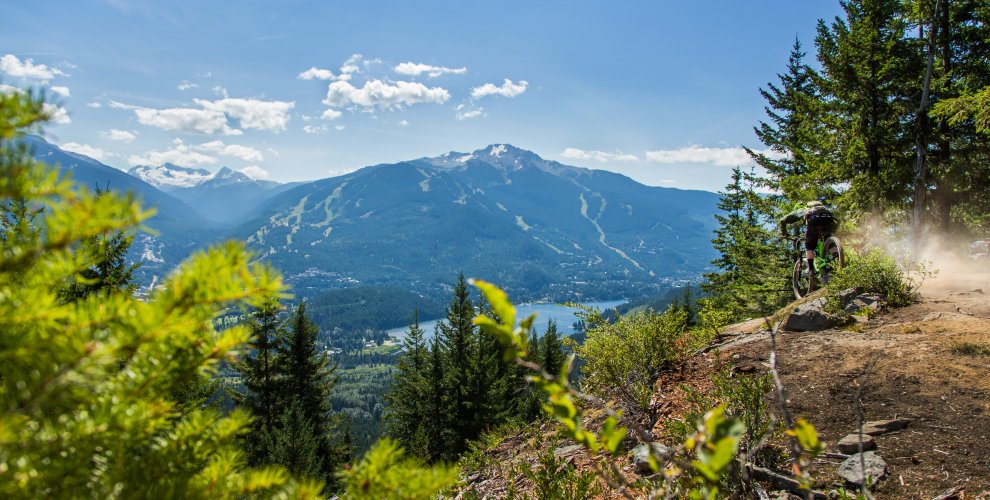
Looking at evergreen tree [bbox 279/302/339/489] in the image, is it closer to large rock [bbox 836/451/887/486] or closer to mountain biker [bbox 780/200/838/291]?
mountain biker [bbox 780/200/838/291]

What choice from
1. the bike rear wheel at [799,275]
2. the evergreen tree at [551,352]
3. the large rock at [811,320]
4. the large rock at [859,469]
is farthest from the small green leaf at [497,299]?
the evergreen tree at [551,352]

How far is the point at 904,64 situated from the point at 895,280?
31.3 ft

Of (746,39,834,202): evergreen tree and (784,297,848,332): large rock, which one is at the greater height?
(746,39,834,202): evergreen tree

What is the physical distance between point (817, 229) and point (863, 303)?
6.93ft

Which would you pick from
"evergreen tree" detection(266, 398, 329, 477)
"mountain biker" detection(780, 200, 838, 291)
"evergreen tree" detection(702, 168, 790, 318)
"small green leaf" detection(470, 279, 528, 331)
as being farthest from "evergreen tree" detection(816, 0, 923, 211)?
"evergreen tree" detection(266, 398, 329, 477)

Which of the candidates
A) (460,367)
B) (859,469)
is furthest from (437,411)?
(859,469)

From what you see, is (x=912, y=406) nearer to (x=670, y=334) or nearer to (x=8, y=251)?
(x=670, y=334)

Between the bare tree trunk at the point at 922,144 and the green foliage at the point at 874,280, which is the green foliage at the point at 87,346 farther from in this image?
the bare tree trunk at the point at 922,144

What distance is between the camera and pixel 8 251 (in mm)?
1347

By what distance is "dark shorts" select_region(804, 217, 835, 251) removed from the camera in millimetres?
10906

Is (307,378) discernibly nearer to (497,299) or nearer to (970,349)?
(970,349)

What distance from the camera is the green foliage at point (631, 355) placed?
6548 millimetres

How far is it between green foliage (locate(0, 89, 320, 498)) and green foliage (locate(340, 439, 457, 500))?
0.15m

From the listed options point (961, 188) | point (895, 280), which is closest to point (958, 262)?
point (961, 188)
